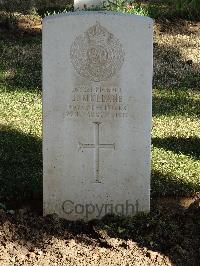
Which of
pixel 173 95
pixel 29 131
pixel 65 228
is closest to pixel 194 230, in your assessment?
pixel 65 228

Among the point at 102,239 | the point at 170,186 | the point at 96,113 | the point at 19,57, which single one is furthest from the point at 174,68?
the point at 102,239

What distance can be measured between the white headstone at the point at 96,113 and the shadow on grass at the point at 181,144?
184 cm

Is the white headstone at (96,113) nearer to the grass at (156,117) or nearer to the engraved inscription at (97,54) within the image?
the engraved inscription at (97,54)

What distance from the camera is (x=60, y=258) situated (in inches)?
180

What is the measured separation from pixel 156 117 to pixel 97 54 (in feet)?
10.9

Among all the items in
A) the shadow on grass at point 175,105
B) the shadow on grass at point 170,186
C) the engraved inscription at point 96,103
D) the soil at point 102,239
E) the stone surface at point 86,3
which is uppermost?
the stone surface at point 86,3

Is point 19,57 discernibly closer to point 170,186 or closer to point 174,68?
point 174,68

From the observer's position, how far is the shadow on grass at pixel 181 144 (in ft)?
22.8

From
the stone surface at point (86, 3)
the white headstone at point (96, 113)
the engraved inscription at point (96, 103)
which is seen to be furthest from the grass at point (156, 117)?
the stone surface at point (86, 3)

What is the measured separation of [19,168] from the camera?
628 centimetres

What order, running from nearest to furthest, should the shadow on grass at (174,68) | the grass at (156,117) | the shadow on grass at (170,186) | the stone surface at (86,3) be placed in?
1. the shadow on grass at (170,186)
2. the grass at (156,117)
3. the shadow on grass at (174,68)
4. the stone surface at (86,3)

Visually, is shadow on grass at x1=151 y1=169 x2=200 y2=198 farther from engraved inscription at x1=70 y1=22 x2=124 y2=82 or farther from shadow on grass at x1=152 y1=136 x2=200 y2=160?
engraved inscription at x1=70 y1=22 x2=124 y2=82

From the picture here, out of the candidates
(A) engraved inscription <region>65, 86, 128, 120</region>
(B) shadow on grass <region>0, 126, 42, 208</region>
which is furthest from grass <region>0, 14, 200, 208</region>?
(A) engraved inscription <region>65, 86, 128, 120</region>

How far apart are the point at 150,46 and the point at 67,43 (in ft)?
2.09
